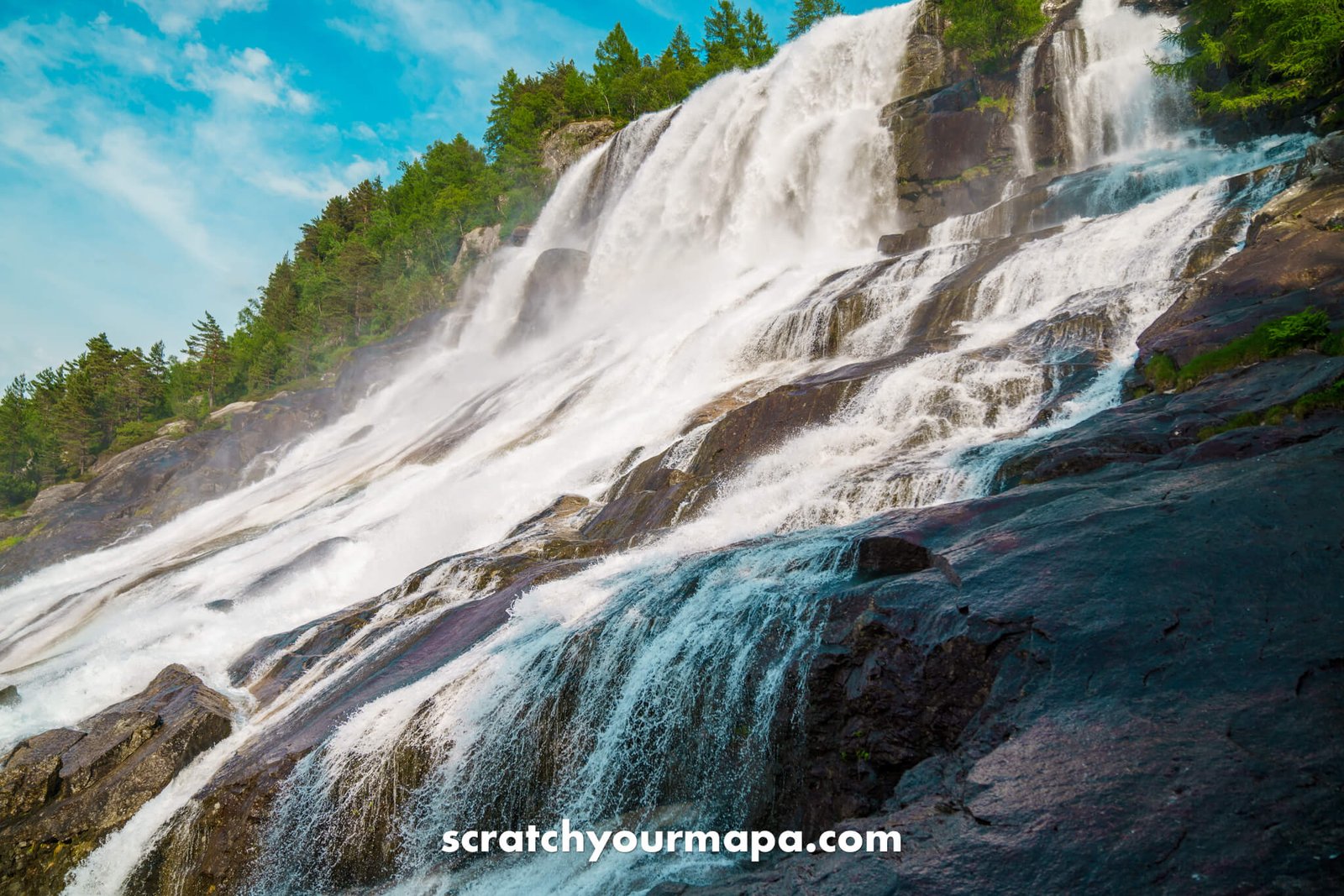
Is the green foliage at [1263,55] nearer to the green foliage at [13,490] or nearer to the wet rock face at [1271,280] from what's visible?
the wet rock face at [1271,280]

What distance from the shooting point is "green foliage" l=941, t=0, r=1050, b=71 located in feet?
100

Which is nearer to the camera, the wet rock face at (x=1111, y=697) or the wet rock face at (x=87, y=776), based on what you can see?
the wet rock face at (x=1111, y=697)

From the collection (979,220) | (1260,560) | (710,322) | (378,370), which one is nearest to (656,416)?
(710,322)

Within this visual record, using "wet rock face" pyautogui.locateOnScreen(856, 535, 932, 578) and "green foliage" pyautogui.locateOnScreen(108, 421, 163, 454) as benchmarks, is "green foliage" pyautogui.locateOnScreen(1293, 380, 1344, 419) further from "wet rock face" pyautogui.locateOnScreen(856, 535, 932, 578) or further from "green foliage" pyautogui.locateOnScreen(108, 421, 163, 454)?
"green foliage" pyautogui.locateOnScreen(108, 421, 163, 454)

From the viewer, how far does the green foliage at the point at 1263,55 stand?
17.3 m

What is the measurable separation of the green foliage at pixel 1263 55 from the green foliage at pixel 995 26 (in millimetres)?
8199

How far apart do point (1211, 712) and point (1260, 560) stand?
162 cm

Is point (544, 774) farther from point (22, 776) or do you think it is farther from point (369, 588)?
point (369, 588)

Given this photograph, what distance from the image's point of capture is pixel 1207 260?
14062 millimetres

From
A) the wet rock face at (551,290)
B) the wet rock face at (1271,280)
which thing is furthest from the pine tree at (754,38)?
the wet rock face at (1271,280)

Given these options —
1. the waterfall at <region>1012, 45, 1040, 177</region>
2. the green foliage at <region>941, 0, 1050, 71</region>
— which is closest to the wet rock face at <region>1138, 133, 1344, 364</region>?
the waterfall at <region>1012, 45, 1040, 177</region>

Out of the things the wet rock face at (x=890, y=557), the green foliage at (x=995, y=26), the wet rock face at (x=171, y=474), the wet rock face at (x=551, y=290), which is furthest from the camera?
the wet rock face at (x=551, y=290)

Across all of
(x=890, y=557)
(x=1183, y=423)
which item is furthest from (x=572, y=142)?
(x=890, y=557)

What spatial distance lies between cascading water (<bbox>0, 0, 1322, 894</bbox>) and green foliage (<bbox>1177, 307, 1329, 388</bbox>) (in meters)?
1.54
